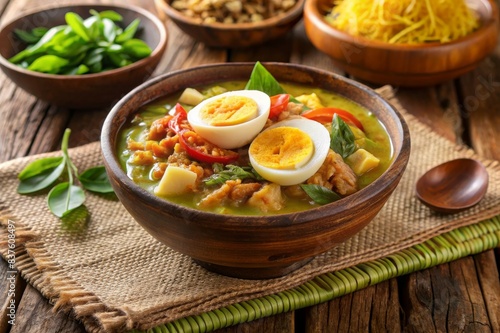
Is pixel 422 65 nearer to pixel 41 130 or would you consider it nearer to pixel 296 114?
pixel 296 114

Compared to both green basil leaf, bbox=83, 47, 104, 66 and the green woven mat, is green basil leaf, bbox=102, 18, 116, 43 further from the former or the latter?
the green woven mat

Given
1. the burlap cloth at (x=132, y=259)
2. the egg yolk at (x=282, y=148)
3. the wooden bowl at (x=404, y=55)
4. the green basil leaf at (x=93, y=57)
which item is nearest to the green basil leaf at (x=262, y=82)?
the egg yolk at (x=282, y=148)

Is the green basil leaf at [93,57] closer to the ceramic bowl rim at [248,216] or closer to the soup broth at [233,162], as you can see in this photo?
the soup broth at [233,162]

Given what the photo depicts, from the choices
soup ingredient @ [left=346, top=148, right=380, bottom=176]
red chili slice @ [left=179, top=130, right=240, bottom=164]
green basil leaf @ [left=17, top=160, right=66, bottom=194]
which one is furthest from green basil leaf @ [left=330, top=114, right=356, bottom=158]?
green basil leaf @ [left=17, top=160, right=66, bottom=194]

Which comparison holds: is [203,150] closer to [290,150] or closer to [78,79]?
→ [290,150]

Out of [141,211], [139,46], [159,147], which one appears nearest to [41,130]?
[139,46]

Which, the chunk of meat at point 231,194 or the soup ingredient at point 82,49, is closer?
the chunk of meat at point 231,194

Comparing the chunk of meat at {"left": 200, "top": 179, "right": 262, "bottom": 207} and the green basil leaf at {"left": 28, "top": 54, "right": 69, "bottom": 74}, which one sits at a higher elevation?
the chunk of meat at {"left": 200, "top": 179, "right": 262, "bottom": 207}
